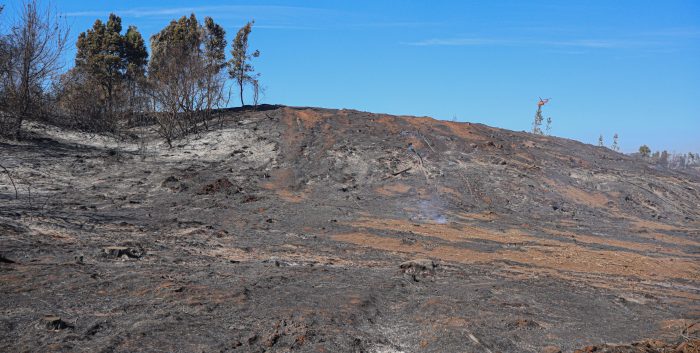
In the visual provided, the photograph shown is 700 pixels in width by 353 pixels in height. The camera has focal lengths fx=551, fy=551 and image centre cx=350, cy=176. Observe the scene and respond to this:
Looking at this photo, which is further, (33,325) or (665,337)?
(665,337)

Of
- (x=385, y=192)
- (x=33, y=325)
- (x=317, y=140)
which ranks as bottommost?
(x=33, y=325)

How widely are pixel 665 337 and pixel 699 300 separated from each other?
2.43 metres

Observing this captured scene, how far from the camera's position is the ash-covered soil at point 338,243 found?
18.5 feet

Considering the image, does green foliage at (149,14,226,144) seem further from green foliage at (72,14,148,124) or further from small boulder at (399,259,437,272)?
small boulder at (399,259,437,272)

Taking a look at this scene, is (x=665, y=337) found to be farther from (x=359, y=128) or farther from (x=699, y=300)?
(x=359, y=128)

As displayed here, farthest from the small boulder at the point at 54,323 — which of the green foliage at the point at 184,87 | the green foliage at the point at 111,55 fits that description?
the green foliage at the point at 111,55

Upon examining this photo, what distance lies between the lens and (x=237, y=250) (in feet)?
30.0

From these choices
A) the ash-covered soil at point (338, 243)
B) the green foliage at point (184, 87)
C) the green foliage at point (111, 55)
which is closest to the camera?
the ash-covered soil at point (338, 243)

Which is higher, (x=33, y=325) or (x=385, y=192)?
(x=385, y=192)

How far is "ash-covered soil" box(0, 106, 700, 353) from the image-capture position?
18.5 feet

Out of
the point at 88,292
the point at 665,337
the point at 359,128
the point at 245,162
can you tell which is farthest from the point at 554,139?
the point at 88,292

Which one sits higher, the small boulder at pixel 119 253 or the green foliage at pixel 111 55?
the green foliage at pixel 111 55

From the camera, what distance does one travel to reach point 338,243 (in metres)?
10.3

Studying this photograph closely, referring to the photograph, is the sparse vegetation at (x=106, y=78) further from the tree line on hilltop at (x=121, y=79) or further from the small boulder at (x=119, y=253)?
the small boulder at (x=119, y=253)
